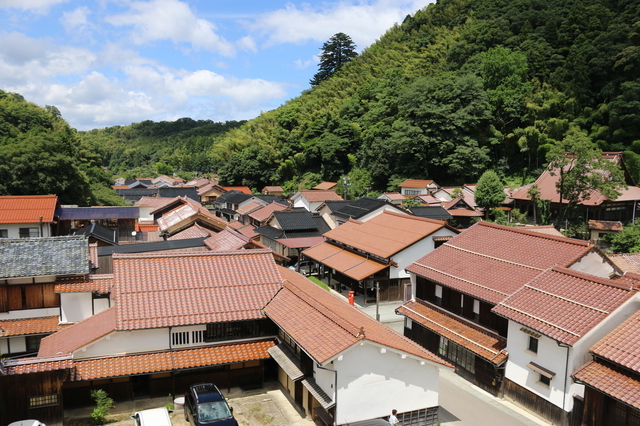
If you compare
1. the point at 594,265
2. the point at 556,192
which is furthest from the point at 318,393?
the point at 556,192

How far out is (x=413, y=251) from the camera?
24828mm

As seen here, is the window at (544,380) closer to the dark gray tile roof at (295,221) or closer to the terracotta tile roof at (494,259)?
the terracotta tile roof at (494,259)

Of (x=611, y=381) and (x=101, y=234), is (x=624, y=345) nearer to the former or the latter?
(x=611, y=381)

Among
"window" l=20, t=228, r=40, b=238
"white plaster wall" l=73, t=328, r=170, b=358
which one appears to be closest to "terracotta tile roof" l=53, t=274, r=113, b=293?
"white plaster wall" l=73, t=328, r=170, b=358

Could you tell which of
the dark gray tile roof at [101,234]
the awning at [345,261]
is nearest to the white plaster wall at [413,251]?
the awning at [345,261]

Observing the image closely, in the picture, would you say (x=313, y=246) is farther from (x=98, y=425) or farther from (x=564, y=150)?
(x=98, y=425)

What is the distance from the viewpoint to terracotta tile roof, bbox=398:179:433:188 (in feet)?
165

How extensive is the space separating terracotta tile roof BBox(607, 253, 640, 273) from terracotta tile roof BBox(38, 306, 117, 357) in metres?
22.2

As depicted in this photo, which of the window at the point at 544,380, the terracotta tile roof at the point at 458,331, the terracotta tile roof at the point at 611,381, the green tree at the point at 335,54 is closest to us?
the terracotta tile roof at the point at 611,381

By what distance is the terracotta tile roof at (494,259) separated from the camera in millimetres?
15234

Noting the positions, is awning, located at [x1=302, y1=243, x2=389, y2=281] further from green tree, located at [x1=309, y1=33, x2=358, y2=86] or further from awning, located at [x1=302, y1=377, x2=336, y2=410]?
green tree, located at [x1=309, y1=33, x2=358, y2=86]

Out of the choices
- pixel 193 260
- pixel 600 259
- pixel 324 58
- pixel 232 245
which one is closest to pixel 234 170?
pixel 324 58

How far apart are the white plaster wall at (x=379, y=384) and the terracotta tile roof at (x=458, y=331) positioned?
2.79m

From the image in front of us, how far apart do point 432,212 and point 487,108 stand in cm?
2406
